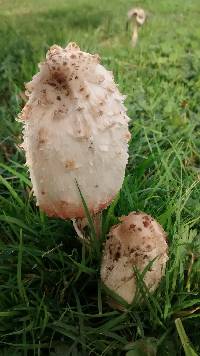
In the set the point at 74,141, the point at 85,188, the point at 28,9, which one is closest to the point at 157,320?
the point at 85,188

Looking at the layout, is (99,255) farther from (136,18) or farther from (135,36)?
(136,18)

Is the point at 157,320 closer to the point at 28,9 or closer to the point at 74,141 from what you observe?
the point at 74,141

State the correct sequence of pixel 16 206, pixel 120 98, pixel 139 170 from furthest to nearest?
pixel 139 170
pixel 16 206
pixel 120 98

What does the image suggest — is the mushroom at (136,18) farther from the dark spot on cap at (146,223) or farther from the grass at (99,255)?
the dark spot on cap at (146,223)

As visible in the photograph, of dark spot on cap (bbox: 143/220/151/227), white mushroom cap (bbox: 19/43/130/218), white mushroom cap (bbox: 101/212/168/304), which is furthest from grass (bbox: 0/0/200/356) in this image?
white mushroom cap (bbox: 19/43/130/218)

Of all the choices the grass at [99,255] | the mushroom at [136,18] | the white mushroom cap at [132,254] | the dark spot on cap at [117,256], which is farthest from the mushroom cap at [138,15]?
the dark spot on cap at [117,256]

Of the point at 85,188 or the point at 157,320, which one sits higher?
the point at 85,188
